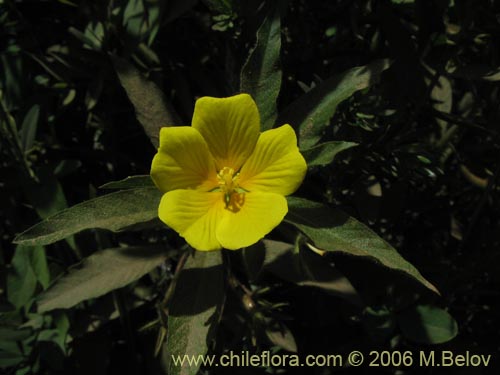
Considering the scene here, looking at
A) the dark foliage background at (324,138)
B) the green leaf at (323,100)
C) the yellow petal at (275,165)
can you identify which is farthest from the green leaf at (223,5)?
the yellow petal at (275,165)

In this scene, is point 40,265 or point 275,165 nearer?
point 275,165

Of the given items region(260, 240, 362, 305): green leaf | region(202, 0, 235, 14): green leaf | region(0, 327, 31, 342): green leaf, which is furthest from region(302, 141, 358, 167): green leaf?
region(0, 327, 31, 342): green leaf

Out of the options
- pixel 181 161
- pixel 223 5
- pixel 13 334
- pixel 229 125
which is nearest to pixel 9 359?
pixel 13 334

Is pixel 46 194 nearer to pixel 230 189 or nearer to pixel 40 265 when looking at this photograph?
pixel 40 265

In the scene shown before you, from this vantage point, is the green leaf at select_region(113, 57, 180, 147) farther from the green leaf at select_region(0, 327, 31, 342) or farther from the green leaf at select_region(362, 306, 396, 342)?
the green leaf at select_region(362, 306, 396, 342)

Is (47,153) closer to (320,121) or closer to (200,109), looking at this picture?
(200,109)

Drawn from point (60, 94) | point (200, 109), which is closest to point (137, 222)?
point (200, 109)
